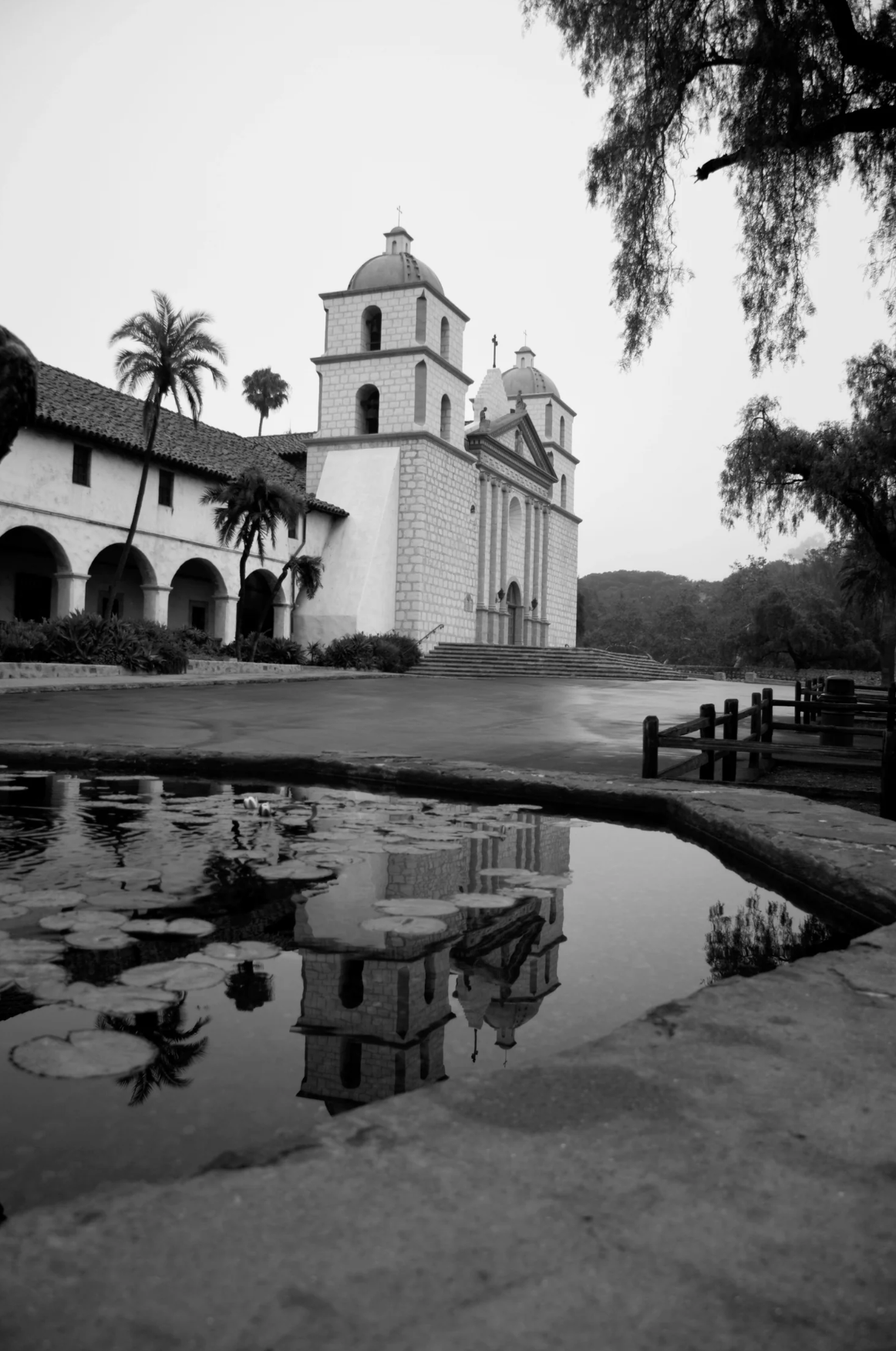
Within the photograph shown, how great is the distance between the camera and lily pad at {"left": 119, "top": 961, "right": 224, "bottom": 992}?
229 centimetres

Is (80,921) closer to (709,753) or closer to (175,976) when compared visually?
(175,976)

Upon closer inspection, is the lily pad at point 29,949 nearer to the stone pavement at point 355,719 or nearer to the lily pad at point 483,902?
the lily pad at point 483,902

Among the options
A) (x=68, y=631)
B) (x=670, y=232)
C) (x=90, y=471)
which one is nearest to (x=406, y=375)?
(x=90, y=471)

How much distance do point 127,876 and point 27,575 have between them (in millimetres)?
23766

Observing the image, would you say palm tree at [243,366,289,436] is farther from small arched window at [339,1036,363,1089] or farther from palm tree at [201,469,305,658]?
small arched window at [339,1036,363,1089]

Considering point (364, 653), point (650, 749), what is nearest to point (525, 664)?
point (364, 653)

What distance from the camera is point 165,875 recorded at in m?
3.45

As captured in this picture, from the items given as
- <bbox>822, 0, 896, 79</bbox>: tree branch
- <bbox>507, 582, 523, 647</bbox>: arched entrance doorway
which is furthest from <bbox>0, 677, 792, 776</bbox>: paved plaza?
<bbox>507, 582, 523, 647</bbox>: arched entrance doorway

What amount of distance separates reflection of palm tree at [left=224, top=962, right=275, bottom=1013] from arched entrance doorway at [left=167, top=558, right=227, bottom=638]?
26.5m

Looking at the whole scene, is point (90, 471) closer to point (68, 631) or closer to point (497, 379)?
point (68, 631)

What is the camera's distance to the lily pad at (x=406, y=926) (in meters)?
2.73

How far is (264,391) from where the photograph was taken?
47406 mm

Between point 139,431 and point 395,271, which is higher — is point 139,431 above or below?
below

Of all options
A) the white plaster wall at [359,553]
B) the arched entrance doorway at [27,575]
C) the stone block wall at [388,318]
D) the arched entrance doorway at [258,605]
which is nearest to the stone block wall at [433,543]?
the white plaster wall at [359,553]
